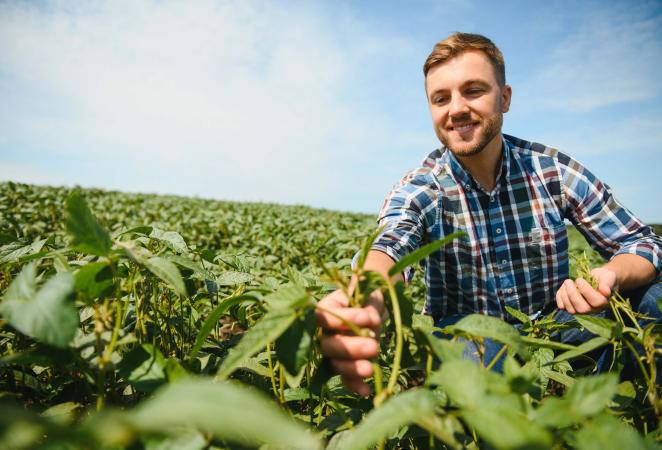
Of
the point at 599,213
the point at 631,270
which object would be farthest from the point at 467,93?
the point at 631,270

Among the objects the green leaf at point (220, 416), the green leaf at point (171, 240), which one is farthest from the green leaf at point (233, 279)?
the green leaf at point (220, 416)

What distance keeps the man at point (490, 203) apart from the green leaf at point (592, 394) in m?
1.56

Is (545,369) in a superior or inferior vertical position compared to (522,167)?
inferior

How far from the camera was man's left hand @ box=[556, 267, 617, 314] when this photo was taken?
4.38 feet

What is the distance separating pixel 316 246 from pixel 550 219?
335 cm

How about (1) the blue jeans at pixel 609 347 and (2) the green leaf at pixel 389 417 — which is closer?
(2) the green leaf at pixel 389 417

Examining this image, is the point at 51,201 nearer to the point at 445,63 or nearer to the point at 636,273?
the point at 445,63

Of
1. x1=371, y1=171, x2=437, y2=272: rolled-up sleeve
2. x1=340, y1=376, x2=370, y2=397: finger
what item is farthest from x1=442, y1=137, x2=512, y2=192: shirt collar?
x1=340, y1=376, x2=370, y2=397: finger

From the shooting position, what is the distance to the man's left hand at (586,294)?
52.5 inches

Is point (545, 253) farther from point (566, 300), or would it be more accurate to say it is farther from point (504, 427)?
point (504, 427)

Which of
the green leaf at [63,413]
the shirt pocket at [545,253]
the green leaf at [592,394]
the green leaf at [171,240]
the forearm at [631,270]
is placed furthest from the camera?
the shirt pocket at [545,253]

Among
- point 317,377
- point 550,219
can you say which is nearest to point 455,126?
point 550,219

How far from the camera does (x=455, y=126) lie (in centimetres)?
231

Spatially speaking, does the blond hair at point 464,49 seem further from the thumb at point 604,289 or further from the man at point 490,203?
the thumb at point 604,289
